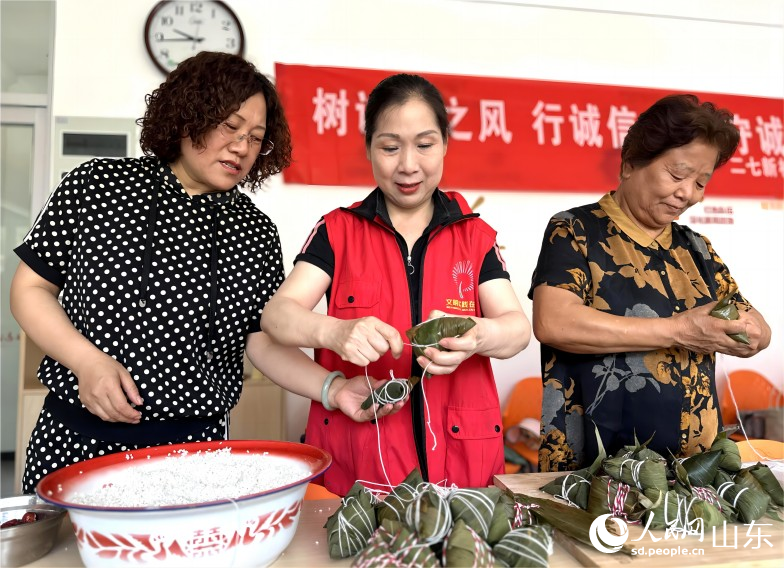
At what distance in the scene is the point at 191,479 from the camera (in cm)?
104

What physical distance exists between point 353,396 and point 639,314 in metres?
0.77

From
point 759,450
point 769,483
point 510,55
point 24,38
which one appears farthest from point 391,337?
point 24,38

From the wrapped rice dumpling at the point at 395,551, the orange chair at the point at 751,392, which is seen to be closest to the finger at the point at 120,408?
the wrapped rice dumpling at the point at 395,551

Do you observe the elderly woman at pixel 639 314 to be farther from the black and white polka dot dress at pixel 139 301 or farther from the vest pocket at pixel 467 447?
the black and white polka dot dress at pixel 139 301

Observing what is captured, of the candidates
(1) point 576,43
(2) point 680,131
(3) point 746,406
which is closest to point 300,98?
(1) point 576,43

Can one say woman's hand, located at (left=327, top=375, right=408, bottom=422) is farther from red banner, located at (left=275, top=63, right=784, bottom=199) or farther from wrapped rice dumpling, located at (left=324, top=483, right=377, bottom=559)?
red banner, located at (left=275, top=63, right=784, bottom=199)

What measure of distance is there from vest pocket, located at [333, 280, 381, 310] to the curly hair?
49cm

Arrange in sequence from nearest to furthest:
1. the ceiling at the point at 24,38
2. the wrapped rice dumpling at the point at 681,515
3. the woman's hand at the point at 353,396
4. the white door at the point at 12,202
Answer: the wrapped rice dumpling at the point at 681,515, the woman's hand at the point at 353,396, the ceiling at the point at 24,38, the white door at the point at 12,202

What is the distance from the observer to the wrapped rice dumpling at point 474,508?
996 millimetres

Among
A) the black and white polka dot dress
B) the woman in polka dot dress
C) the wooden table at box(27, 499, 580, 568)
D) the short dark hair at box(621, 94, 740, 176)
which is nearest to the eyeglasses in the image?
the woman in polka dot dress

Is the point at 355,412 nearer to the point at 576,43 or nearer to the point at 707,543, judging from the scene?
the point at 707,543

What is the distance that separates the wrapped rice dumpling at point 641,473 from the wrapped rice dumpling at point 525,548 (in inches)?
11.7

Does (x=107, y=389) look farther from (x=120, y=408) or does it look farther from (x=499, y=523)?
(x=499, y=523)

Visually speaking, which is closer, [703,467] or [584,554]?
[584,554]
